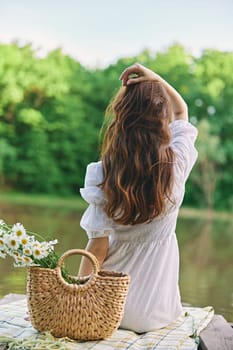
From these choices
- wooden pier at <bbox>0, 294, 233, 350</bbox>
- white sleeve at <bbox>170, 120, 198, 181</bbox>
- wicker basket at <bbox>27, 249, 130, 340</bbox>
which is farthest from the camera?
white sleeve at <bbox>170, 120, 198, 181</bbox>

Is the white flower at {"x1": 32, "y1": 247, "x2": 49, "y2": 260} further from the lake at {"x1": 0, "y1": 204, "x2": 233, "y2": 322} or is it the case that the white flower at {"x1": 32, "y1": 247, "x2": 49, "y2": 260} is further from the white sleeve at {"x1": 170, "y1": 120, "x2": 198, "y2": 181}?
the lake at {"x1": 0, "y1": 204, "x2": 233, "y2": 322}

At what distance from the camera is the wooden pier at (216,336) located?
208cm

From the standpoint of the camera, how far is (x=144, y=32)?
20.2m

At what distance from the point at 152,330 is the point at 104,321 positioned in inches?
11.9

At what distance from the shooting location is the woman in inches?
82.6

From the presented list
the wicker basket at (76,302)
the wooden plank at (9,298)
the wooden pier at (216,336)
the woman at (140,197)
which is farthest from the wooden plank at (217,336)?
the wooden plank at (9,298)

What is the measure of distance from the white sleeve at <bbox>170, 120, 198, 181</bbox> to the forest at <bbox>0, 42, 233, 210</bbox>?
14.9m

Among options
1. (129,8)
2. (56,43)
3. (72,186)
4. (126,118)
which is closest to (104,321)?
(126,118)

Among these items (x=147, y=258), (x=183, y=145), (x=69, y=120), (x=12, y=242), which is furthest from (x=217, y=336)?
(x=69, y=120)

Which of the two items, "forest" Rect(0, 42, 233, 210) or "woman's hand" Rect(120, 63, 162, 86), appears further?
"forest" Rect(0, 42, 233, 210)

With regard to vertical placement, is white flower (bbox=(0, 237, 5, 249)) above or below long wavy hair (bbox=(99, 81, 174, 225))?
below

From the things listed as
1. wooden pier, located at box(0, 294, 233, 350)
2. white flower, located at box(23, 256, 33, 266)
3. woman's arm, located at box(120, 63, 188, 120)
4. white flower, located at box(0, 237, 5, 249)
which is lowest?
wooden pier, located at box(0, 294, 233, 350)

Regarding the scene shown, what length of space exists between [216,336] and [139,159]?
2.03ft

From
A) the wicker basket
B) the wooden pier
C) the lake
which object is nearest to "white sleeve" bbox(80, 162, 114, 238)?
the wicker basket
